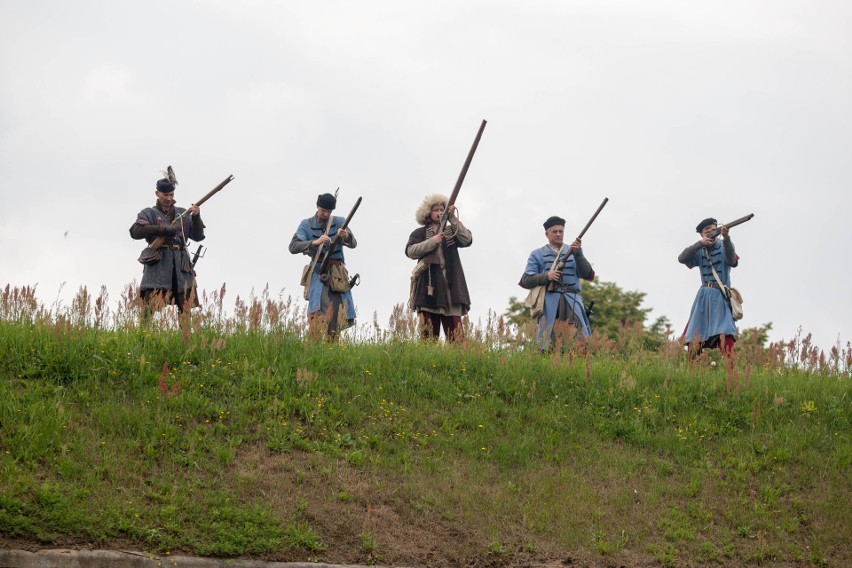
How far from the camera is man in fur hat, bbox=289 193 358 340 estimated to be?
46.6 feet

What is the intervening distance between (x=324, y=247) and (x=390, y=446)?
200 inches

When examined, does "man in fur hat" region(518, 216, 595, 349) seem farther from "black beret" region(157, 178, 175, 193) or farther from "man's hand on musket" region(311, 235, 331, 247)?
"black beret" region(157, 178, 175, 193)

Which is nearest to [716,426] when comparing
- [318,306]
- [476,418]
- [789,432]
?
[789,432]

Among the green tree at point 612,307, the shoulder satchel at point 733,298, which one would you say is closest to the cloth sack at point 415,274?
the shoulder satchel at point 733,298

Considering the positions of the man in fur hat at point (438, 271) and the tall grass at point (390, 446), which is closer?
the tall grass at point (390, 446)

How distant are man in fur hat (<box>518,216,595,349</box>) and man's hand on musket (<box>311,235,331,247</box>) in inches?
105

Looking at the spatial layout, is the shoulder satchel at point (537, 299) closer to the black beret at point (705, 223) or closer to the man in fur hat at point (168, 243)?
the black beret at point (705, 223)

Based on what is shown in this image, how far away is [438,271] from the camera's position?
45.4 feet

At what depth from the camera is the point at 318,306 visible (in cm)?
1414

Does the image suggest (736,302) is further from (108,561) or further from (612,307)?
(612,307)

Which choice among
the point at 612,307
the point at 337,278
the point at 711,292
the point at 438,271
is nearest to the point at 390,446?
the point at 438,271

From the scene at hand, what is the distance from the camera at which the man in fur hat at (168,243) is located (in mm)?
13438

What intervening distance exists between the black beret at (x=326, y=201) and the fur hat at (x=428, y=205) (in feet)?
4.12

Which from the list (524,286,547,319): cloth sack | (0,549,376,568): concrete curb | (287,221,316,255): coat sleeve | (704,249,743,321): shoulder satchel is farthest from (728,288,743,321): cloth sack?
(0,549,376,568): concrete curb
